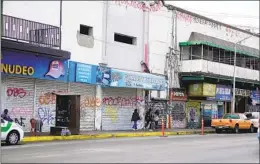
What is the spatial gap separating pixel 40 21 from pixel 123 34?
711cm

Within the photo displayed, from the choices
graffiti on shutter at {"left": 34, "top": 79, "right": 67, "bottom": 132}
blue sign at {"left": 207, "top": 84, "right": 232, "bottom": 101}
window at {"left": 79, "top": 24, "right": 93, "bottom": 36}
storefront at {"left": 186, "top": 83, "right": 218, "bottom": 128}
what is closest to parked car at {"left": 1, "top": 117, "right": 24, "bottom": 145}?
graffiti on shutter at {"left": 34, "top": 79, "right": 67, "bottom": 132}

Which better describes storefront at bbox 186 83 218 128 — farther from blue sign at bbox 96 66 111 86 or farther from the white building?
blue sign at bbox 96 66 111 86

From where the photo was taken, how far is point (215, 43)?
38.3 m

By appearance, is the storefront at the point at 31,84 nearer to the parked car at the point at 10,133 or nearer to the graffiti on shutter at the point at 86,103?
the graffiti on shutter at the point at 86,103

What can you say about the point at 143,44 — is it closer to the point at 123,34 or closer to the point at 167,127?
the point at 123,34

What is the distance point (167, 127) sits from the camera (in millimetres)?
33688

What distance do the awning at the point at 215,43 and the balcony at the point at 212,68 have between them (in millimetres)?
1502

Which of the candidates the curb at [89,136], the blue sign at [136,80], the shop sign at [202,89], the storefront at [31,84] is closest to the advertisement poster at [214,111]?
the shop sign at [202,89]

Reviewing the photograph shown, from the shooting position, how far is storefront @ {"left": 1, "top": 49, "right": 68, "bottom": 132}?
21.7m

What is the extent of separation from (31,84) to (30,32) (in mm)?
2776

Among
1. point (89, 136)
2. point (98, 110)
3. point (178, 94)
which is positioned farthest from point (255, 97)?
point (89, 136)

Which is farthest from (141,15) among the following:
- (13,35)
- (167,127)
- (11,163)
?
(11,163)

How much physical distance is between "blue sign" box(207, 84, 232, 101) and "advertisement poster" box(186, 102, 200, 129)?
145 cm

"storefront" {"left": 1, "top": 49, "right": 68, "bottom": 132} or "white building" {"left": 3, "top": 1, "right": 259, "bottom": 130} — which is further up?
"white building" {"left": 3, "top": 1, "right": 259, "bottom": 130}
